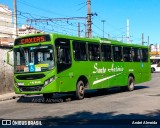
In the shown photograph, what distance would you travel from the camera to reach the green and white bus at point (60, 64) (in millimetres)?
16703

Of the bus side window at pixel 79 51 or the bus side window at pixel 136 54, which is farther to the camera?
the bus side window at pixel 136 54

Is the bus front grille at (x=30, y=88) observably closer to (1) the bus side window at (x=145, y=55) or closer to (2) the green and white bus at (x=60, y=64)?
(2) the green and white bus at (x=60, y=64)

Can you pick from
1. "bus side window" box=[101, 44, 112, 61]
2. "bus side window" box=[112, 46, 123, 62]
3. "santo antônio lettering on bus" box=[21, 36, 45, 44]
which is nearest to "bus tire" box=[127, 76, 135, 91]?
"bus side window" box=[112, 46, 123, 62]

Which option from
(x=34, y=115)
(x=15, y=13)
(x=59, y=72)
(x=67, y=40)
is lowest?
(x=34, y=115)

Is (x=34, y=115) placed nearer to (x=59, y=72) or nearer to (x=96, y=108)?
(x=96, y=108)

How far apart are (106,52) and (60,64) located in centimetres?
509

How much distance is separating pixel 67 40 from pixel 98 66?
334 centimetres

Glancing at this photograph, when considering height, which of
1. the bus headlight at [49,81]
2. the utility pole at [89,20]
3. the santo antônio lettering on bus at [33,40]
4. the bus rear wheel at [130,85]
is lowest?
the bus rear wheel at [130,85]

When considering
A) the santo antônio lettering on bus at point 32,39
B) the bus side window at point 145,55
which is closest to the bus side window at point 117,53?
the bus side window at point 145,55

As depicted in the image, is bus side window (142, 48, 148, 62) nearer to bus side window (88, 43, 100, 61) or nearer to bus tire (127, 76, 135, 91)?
bus tire (127, 76, 135, 91)

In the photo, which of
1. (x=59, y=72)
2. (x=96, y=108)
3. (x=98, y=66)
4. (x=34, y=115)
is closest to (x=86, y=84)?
(x=98, y=66)

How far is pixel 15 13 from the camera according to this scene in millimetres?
31672

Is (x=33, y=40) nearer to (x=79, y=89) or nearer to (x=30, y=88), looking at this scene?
(x=30, y=88)

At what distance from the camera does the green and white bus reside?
16703mm
